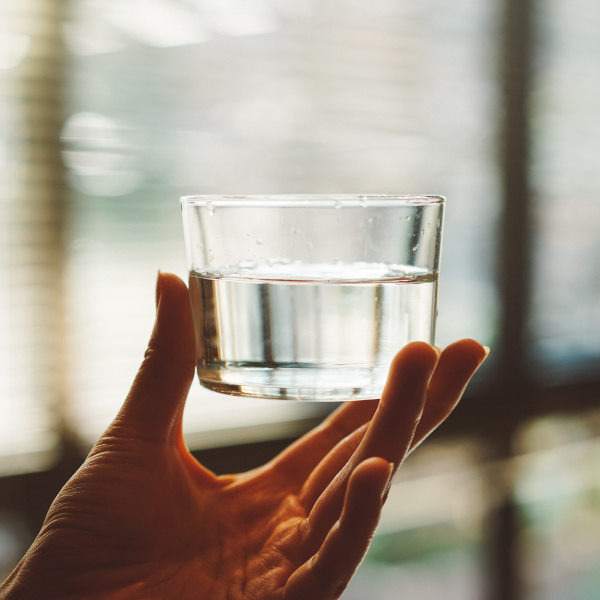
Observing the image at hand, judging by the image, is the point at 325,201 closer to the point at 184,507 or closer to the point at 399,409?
the point at 399,409

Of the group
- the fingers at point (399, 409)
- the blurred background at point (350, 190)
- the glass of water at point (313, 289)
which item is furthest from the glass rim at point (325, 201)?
the blurred background at point (350, 190)

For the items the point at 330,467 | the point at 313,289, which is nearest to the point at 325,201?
the point at 313,289

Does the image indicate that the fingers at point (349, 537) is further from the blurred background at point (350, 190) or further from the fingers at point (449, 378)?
the blurred background at point (350, 190)

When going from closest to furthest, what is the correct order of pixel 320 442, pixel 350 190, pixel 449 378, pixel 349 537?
pixel 349 537 < pixel 449 378 < pixel 320 442 < pixel 350 190

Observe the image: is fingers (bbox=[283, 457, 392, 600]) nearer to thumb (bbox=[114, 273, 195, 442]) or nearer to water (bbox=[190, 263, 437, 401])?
water (bbox=[190, 263, 437, 401])

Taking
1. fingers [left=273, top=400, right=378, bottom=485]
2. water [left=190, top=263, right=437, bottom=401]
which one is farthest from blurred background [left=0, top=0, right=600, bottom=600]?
water [left=190, top=263, right=437, bottom=401]

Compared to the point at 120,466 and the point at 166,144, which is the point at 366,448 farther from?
the point at 166,144

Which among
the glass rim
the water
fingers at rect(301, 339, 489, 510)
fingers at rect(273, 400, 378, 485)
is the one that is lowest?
→ fingers at rect(273, 400, 378, 485)
